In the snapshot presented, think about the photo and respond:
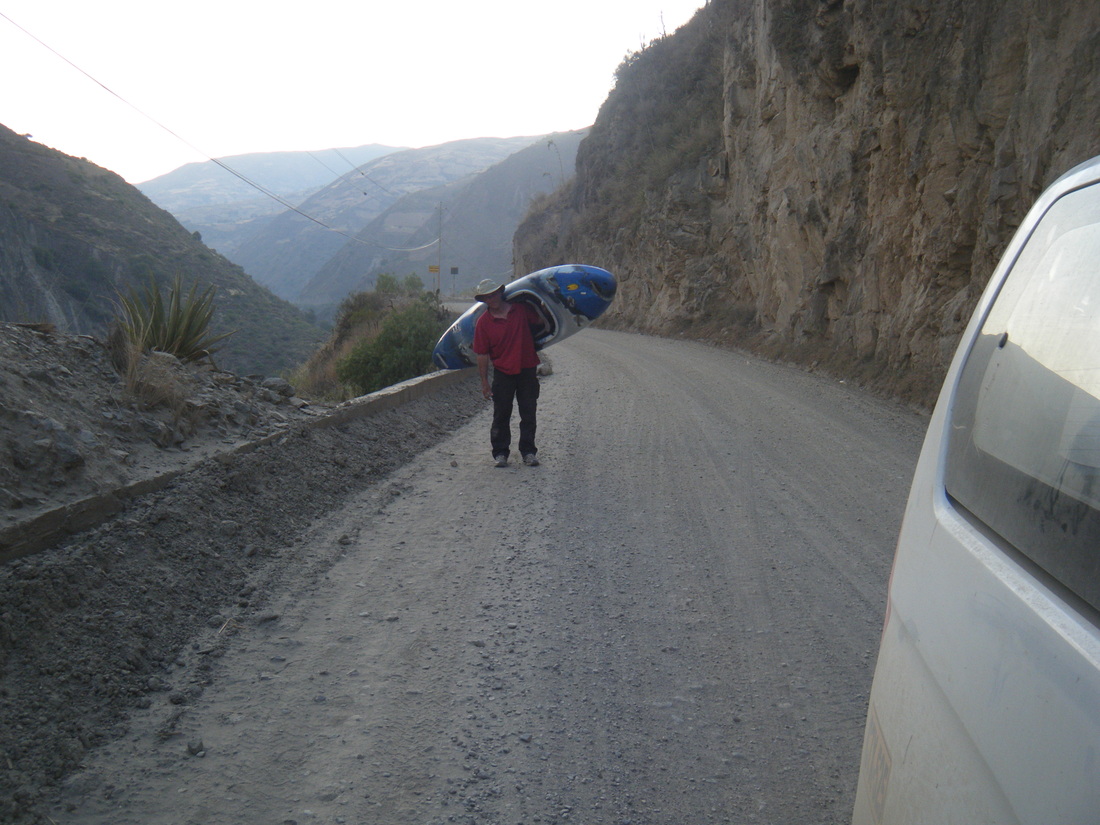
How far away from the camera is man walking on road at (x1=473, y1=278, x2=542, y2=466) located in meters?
7.47

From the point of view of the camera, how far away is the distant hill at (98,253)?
26219mm

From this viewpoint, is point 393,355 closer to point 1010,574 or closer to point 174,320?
point 174,320

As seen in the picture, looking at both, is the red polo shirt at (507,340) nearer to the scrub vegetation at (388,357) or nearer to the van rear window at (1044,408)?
the van rear window at (1044,408)

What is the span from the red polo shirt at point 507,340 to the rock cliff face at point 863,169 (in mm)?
6849

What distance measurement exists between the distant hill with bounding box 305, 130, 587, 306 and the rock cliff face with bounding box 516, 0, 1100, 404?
10935 cm

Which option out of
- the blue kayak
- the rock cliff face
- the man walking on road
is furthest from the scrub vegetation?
the rock cliff face

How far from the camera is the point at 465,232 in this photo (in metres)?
157

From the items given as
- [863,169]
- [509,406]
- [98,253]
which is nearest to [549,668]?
[509,406]

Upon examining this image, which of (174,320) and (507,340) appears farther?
(174,320)

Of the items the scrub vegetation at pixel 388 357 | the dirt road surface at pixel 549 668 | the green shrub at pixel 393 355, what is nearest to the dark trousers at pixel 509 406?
the dirt road surface at pixel 549 668

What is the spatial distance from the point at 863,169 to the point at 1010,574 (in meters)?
16.1

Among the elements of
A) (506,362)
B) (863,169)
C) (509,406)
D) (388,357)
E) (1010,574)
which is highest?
(863,169)

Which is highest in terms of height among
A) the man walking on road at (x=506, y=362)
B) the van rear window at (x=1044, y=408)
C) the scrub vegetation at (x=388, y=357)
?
the van rear window at (x=1044, y=408)

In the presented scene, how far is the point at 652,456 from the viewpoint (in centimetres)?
786
